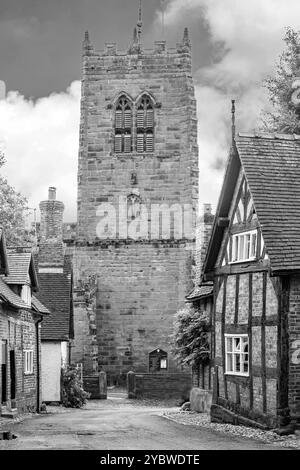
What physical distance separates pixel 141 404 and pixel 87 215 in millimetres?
13583

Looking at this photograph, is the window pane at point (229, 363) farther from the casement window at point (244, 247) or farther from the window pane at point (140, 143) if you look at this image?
the window pane at point (140, 143)

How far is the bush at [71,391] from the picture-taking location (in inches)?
1425

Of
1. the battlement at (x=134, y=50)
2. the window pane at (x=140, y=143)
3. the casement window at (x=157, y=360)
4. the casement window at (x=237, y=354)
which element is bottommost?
the casement window at (x=157, y=360)

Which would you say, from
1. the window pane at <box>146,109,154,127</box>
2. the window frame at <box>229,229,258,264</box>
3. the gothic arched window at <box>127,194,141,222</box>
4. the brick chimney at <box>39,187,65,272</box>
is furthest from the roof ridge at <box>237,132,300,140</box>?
the window pane at <box>146,109,154,127</box>

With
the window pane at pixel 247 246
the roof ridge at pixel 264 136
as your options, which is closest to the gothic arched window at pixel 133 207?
the roof ridge at pixel 264 136

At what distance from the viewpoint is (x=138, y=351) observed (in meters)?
46.8

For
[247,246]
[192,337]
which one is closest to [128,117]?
[192,337]

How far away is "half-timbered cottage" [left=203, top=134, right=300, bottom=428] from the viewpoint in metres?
20.2

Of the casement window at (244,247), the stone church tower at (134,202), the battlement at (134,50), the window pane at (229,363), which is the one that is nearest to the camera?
the casement window at (244,247)

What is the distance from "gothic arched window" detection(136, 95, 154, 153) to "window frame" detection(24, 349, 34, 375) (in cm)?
2025

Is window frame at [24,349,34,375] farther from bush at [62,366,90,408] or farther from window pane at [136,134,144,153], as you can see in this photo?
window pane at [136,134,144,153]

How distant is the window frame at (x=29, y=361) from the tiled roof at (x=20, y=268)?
2685mm
